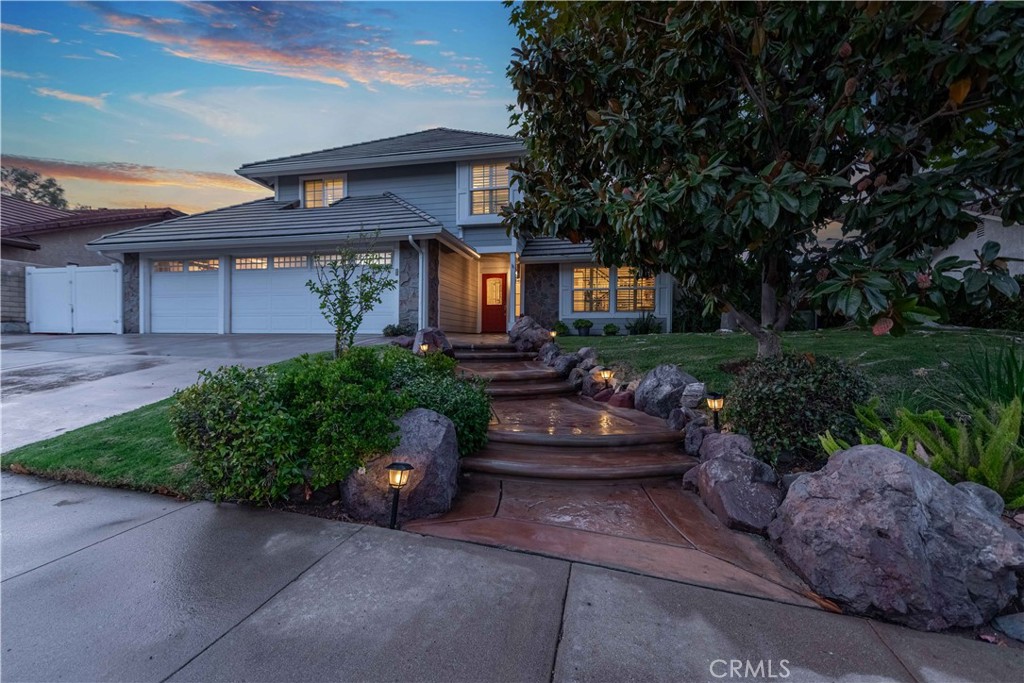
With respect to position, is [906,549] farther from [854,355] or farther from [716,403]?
[854,355]

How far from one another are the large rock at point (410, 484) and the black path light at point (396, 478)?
0.15 m

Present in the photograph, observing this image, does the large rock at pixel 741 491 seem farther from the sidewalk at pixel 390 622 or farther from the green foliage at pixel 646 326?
the green foliage at pixel 646 326

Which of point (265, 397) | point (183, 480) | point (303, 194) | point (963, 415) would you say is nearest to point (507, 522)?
point (265, 397)

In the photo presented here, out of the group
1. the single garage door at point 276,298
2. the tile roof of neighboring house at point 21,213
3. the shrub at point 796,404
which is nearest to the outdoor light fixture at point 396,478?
the shrub at point 796,404

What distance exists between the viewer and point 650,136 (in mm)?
3973

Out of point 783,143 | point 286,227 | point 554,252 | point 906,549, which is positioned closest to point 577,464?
point 906,549

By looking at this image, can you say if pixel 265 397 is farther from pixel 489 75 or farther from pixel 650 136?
pixel 489 75

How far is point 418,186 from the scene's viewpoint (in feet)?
41.3

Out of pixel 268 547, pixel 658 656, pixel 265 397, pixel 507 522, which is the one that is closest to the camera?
pixel 658 656

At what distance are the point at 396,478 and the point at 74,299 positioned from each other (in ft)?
56.4

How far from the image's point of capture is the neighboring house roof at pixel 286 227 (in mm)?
10633

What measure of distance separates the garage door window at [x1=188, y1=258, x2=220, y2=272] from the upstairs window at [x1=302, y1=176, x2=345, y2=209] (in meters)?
3.15

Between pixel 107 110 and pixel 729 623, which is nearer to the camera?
pixel 729 623

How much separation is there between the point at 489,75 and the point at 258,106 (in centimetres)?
578
